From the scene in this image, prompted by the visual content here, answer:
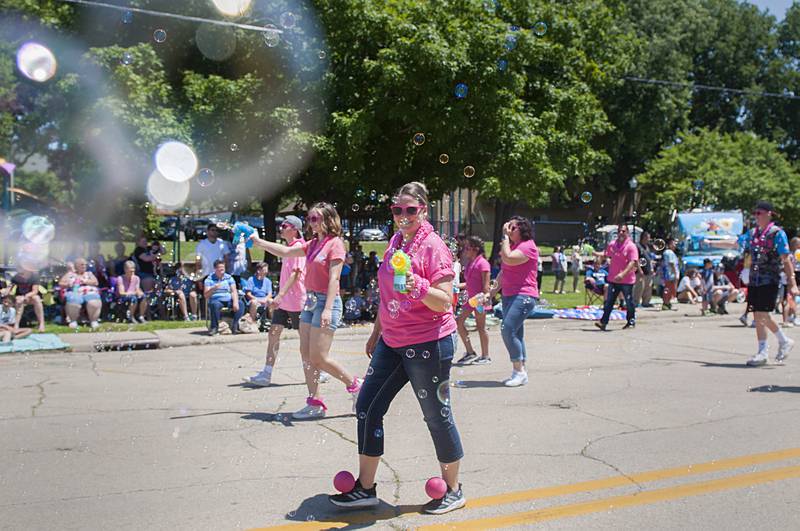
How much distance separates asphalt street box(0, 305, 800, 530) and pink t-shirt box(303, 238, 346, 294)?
3.77ft

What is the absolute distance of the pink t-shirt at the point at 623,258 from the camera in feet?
44.0

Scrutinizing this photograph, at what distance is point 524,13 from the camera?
24719mm

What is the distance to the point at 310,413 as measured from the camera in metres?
6.91

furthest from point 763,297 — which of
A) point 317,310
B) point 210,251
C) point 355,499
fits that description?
point 210,251

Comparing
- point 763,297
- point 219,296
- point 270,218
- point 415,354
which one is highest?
point 270,218

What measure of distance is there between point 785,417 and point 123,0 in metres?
16.5

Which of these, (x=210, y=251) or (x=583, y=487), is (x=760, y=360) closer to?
(x=583, y=487)

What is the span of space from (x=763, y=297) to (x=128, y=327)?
394 inches

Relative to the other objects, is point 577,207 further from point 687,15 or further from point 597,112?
point 597,112

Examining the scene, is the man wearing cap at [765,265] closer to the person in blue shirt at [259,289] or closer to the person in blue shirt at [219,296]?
the person in blue shirt at [259,289]

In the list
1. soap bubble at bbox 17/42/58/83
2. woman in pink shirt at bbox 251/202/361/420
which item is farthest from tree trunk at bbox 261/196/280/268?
woman in pink shirt at bbox 251/202/361/420

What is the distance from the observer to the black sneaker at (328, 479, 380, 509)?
14.7 ft

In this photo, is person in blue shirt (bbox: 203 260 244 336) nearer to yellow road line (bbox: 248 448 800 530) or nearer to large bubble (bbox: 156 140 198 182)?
large bubble (bbox: 156 140 198 182)

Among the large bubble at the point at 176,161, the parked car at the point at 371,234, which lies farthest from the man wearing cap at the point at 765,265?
the parked car at the point at 371,234
